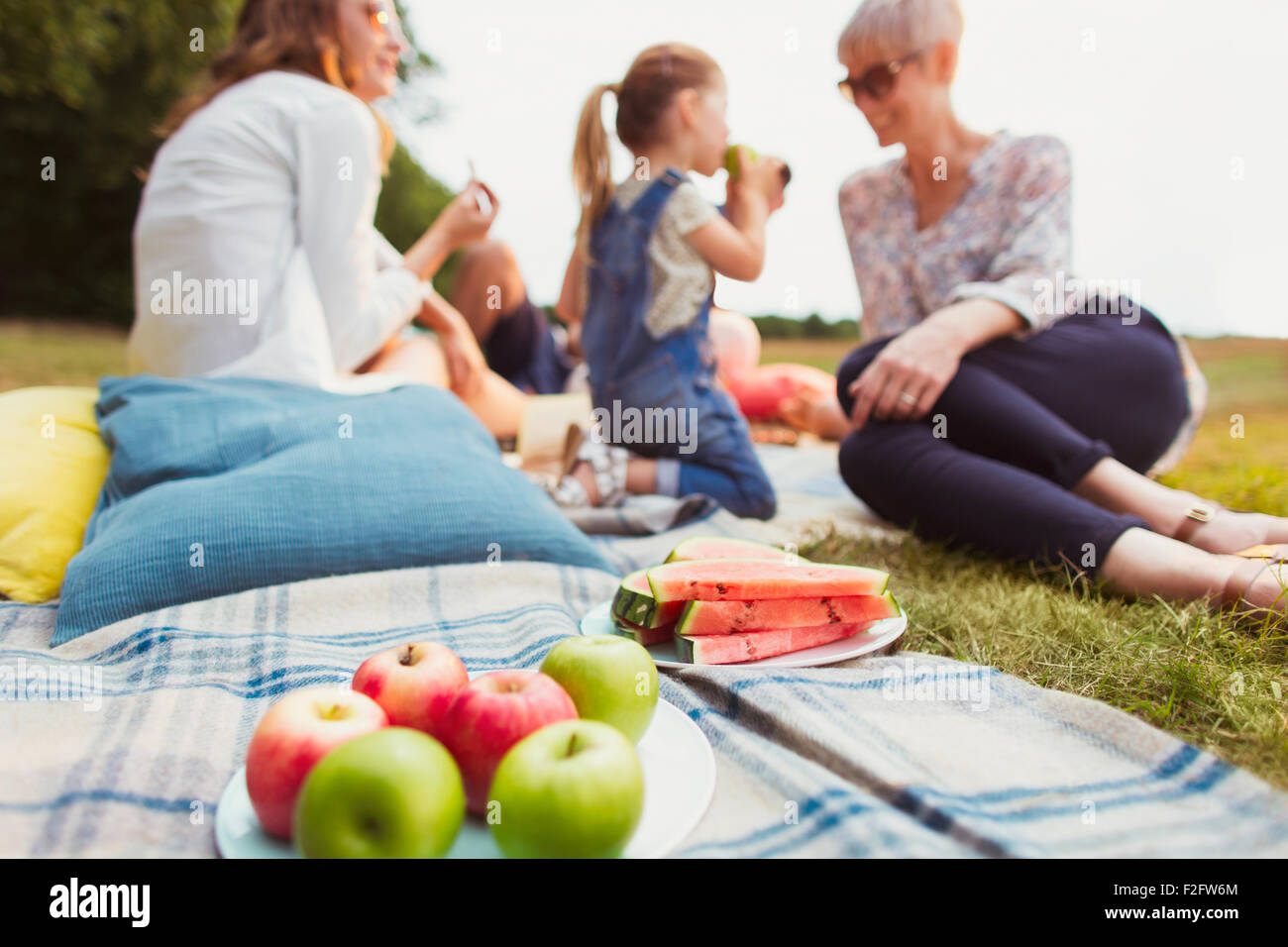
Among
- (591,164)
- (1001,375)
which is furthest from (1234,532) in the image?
(591,164)

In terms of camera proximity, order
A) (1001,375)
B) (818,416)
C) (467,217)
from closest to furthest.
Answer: (1001,375), (467,217), (818,416)

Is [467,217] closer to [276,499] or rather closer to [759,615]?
[276,499]

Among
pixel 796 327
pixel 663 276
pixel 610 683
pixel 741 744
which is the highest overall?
pixel 663 276

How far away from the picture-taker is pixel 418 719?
971mm

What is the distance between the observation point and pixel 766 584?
1351 millimetres

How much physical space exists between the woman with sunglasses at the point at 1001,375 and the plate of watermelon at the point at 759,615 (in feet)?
1.83

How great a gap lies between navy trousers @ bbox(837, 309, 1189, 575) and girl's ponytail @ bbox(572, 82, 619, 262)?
3.78ft

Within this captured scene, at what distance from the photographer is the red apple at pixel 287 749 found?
0.82 metres

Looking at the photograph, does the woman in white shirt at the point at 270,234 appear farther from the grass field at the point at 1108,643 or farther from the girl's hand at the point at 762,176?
the grass field at the point at 1108,643

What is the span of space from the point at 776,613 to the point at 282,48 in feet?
7.86

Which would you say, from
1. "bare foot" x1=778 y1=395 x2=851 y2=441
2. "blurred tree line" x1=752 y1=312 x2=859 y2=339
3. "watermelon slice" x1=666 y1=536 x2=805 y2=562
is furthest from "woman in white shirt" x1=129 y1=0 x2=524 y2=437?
"blurred tree line" x1=752 y1=312 x2=859 y2=339

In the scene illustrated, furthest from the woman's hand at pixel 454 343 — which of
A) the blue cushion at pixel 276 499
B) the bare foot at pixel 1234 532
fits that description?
the bare foot at pixel 1234 532

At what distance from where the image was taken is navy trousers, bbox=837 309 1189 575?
1.84 meters
